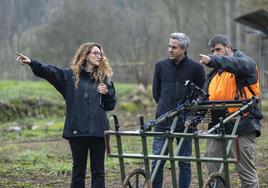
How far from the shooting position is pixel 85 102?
7.14m

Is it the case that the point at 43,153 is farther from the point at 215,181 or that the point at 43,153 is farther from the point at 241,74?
the point at 215,181

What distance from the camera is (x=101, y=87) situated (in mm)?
6961

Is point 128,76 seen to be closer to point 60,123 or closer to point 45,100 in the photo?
point 45,100

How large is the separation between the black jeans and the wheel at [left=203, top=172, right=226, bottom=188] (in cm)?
137

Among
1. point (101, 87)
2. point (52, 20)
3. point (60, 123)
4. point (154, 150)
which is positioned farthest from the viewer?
point (52, 20)

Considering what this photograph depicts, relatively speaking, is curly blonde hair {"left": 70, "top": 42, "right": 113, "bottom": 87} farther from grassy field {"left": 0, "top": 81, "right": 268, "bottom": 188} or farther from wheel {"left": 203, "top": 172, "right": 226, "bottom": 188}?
grassy field {"left": 0, "top": 81, "right": 268, "bottom": 188}

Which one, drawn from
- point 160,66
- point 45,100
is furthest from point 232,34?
point 160,66

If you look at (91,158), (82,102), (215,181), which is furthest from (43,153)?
(215,181)

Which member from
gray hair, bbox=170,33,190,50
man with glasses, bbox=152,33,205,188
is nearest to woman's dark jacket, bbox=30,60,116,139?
man with glasses, bbox=152,33,205,188

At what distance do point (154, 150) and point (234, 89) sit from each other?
1.13m

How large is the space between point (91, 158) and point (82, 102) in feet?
1.88

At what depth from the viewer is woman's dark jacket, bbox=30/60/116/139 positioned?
7.07 m

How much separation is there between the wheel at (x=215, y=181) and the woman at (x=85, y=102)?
1348 millimetres

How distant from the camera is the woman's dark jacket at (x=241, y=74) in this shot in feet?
21.0
